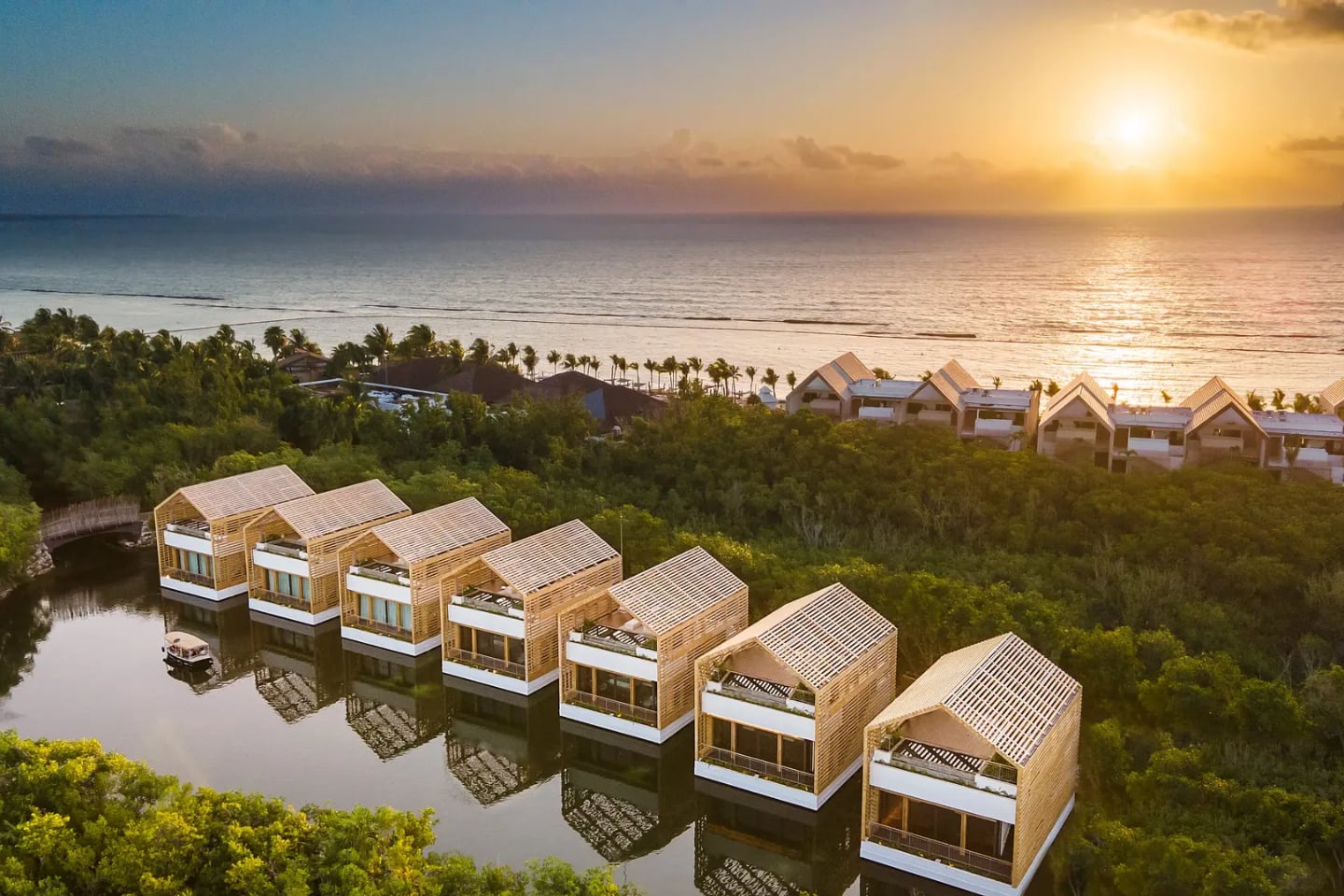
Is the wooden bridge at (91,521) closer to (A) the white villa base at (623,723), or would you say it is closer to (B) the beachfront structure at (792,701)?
(A) the white villa base at (623,723)

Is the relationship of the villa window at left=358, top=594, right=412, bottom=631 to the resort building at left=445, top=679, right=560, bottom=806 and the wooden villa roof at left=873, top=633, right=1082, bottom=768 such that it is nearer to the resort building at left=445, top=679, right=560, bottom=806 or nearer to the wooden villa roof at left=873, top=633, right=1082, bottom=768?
the resort building at left=445, top=679, right=560, bottom=806

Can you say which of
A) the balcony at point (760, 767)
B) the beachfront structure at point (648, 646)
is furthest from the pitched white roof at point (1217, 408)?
the balcony at point (760, 767)

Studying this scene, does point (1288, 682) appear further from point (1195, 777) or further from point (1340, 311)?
point (1340, 311)

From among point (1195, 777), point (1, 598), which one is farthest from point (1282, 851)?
point (1, 598)

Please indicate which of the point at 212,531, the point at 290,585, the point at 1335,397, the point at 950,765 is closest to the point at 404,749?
the point at 290,585

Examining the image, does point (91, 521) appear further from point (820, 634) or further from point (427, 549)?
point (820, 634)


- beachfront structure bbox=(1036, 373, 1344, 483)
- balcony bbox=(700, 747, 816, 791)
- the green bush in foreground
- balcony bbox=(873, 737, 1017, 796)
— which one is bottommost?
balcony bbox=(700, 747, 816, 791)

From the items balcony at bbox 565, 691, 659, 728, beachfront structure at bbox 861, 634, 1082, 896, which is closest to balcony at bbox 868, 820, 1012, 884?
beachfront structure at bbox 861, 634, 1082, 896

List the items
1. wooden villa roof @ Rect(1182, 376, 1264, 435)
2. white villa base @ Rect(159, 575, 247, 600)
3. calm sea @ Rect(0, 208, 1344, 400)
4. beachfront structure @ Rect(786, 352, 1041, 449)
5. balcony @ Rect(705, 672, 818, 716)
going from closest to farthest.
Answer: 1. balcony @ Rect(705, 672, 818, 716)
2. white villa base @ Rect(159, 575, 247, 600)
3. wooden villa roof @ Rect(1182, 376, 1264, 435)
4. beachfront structure @ Rect(786, 352, 1041, 449)
5. calm sea @ Rect(0, 208, 1344, 400)
